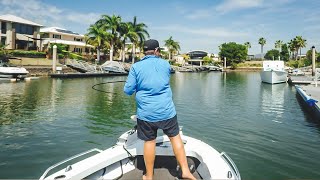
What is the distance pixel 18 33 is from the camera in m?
57.4

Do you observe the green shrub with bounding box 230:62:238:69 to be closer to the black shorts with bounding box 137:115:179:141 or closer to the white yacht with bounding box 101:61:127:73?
the white yacht with bounding box 101:61:127:73

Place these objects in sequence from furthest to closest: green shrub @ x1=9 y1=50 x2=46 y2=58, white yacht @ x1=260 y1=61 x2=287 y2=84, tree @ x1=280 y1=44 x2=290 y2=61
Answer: tree @ x1=280 y1=44 x2=290 y2=61, green shrub @ x1=9 y1=50 x2=46 y2=58, white yacht @ x1=260 y1=61 x2=287 y2=84

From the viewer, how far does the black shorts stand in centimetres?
430

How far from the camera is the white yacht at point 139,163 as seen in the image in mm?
4425

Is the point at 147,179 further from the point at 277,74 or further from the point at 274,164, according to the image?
the point at 277,74

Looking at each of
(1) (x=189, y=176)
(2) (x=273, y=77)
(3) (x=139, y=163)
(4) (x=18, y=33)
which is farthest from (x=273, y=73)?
(4) (x=18, y=33)

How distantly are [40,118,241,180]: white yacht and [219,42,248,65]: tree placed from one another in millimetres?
113899

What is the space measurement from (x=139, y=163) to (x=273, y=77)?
40865 millimetres

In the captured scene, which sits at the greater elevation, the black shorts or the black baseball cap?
the black baseball cap

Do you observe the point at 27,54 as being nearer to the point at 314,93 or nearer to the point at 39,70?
the point at 39,70

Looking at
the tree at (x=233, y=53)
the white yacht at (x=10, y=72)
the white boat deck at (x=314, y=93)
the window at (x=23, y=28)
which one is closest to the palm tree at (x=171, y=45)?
the tree at (x=233, y=53)

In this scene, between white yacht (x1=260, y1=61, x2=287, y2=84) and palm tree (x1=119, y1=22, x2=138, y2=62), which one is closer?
white yacht (x1=260, y1=61, x2=287, y2=84)

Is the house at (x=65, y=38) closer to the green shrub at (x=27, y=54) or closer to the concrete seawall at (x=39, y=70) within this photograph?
the green shrub at (x=27, y=54)

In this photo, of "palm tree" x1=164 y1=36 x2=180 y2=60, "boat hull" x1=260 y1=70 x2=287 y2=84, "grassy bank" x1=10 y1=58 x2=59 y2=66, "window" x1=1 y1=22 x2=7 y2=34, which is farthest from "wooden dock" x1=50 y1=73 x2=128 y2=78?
"palm tree" x1=164 y1=36 x2=180 y2=60
